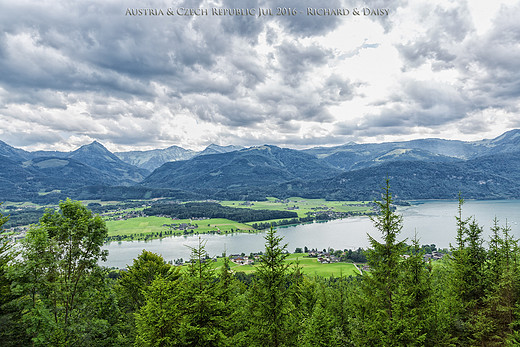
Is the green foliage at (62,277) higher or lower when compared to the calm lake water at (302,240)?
higher

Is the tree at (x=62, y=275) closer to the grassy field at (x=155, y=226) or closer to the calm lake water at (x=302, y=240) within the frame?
the calm lake water at (x=302, y=240)

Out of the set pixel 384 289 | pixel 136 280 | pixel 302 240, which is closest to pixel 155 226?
pixel 302 240

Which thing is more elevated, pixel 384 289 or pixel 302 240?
pixel 384 289

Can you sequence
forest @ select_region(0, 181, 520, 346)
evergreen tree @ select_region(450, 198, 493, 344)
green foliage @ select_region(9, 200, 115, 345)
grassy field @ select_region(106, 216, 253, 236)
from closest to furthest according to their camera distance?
1. forest @ select_region(0, 181, 520, 346)
2. green foliage @ select_region(9, 200, 115, 345)
3. evergreen tree @ select_region(450, 198, 493, 344)
4. grassy field @ select_region(106, 216, 253, 236)

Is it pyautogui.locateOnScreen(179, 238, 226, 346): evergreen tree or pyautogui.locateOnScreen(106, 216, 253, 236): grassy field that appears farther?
pyautogui.locateOnScreen(106, 216, 253, 236): grassy field

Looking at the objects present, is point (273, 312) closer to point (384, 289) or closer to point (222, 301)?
point (222, 301)

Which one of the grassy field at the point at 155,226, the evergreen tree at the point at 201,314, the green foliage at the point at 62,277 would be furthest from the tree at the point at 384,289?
the grassy field at the point at 155,226

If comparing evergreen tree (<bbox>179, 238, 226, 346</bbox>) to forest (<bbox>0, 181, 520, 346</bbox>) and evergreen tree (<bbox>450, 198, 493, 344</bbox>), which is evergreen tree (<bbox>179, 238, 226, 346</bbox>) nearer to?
forest (<bbox>0, 181, 520, 346</bbox>)

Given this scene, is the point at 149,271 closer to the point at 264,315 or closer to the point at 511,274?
the point at 264,315

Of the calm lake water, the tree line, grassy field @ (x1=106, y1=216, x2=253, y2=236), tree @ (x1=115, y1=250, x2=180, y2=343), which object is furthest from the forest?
the tree line
